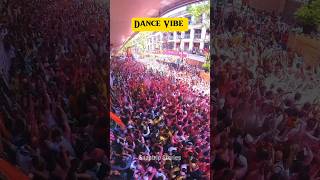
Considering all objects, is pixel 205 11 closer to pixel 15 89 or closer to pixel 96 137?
pixel 96 137

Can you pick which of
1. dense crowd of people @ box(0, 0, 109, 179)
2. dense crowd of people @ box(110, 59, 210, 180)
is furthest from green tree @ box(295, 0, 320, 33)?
dense crowd of people @ box(0, 0, 109, 179)

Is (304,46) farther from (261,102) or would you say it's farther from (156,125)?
(156,125)

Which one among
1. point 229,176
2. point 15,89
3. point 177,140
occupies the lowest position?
point 229,176

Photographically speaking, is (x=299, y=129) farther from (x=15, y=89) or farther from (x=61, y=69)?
(x=15, y=89)

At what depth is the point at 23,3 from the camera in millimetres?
3803

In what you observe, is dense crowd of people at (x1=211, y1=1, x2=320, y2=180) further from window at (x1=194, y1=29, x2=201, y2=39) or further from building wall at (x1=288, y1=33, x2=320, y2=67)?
window at (x1=194, y1=29, x2=201, y2=39)

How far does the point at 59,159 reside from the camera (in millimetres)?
3795

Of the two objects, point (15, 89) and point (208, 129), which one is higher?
point (15, 89)

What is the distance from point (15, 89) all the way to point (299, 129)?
2.41m

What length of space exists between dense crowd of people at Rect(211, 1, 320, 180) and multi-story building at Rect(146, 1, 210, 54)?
161 mm

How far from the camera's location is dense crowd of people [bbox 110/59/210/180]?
370 cm

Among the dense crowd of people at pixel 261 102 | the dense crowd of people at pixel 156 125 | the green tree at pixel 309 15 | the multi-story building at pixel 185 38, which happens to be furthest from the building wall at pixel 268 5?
the dense crowd of people at pixel 156 125

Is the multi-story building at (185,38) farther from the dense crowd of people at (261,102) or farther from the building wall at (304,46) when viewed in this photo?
the building wall at (304,46)

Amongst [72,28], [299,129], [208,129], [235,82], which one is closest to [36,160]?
[72,28]
